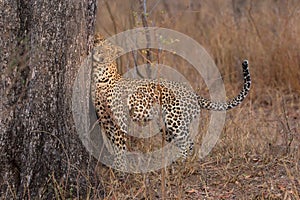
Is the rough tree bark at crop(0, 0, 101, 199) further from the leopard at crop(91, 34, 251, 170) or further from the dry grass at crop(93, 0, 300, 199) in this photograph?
the leopard at crop(91, 34, 251, 170)

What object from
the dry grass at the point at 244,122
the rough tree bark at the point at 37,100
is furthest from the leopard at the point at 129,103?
the rough tree bark at the point at 37,100

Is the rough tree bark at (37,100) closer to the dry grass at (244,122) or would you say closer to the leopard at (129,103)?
the dry grass at (244,122)

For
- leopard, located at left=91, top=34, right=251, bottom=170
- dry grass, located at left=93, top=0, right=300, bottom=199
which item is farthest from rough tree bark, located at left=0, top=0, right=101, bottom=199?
leopard, located at left=91, top=34, right=251, bottom=170

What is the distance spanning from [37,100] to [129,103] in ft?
4.67

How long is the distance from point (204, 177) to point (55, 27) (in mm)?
1653

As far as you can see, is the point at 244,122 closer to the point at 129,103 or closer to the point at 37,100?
the point at 129,103

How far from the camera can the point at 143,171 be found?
5.01m

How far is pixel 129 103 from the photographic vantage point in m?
5.60

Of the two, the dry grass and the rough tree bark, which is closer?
the rough tree bark

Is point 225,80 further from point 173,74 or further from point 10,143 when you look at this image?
point 10,143

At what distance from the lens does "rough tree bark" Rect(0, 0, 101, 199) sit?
14.0 ft

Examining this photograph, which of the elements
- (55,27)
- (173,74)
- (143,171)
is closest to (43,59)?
(55,27)

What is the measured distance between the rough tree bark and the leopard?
1022 mm

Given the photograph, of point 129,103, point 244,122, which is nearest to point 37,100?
point 129,103
